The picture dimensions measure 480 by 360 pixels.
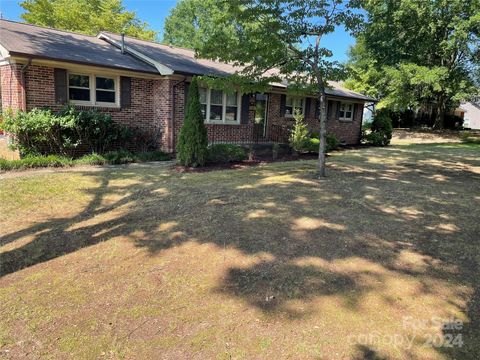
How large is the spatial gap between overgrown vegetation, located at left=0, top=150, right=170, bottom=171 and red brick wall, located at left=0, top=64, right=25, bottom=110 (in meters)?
1.75

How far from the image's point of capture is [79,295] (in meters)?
3.36

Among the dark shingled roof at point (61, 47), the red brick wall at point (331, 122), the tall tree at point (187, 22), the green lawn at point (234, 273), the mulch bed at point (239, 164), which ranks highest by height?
the tall tree at point (187, 22)

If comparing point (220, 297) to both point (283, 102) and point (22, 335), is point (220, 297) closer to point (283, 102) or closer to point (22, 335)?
point (22, 335)

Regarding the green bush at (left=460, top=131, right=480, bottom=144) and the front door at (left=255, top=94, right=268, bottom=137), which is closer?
the front door at (left=255, top=94, right=268, bottom=137)

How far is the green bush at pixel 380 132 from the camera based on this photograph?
20.4 m

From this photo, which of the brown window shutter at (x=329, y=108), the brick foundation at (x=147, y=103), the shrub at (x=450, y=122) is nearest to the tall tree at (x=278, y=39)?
the brick foundation at (x=147, y=103)

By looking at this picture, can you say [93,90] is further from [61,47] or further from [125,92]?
[61,47]

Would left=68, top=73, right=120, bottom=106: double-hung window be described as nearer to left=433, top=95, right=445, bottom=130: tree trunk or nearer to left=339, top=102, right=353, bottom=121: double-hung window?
left=339, top=102, right=353, bottom=121: double-hung window

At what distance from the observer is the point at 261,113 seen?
1549 cm

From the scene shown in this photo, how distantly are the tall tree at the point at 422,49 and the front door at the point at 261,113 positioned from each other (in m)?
12.0

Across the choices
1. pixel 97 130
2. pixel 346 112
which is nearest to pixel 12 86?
pixel 97 130

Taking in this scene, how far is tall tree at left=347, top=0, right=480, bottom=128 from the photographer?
23.1 meters

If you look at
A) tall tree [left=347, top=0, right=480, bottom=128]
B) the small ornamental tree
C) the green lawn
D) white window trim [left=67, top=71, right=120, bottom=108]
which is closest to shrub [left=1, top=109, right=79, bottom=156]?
white window trim [left=67, top=71, right=120, bottom=108]

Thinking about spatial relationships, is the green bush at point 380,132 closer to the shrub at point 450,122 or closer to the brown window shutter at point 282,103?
the brown window shutter at point 282,103
